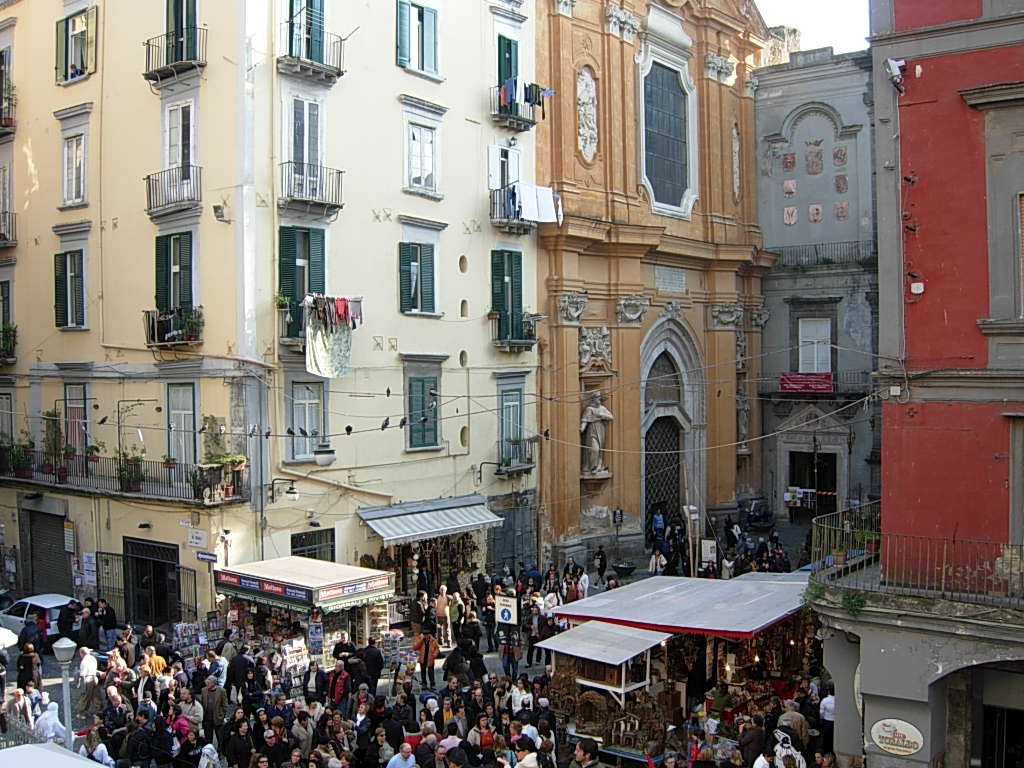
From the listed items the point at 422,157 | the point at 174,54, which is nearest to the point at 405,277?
the point at 422,157

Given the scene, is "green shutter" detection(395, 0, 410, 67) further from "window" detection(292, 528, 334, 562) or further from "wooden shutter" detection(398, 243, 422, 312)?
"window" detection(292, 528, 334, 562)

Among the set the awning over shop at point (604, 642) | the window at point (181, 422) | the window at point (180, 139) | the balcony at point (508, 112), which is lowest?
the awning over shop at point (604, 642)

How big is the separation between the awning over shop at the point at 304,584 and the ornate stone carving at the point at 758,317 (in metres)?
21.5

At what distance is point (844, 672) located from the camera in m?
14.2

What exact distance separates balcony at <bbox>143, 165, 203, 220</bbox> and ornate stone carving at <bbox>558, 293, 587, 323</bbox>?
1093 cm

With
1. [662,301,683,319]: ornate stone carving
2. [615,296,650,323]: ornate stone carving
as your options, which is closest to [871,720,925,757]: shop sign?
[615,296,650,323]: ornate stone carving

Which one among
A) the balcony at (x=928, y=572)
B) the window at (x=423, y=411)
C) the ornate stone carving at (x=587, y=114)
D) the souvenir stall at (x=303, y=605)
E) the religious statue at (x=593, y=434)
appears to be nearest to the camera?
the balcony at (x=928, y=572)

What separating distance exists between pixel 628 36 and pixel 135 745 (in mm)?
25494

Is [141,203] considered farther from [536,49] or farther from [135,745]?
[135,745]

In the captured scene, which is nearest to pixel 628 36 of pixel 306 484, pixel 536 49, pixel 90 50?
pixel 536 49

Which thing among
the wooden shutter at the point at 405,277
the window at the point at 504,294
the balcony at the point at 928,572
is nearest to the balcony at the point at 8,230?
the wooden shutter at the point at 405,277

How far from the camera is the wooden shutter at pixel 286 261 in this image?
75.9 feet

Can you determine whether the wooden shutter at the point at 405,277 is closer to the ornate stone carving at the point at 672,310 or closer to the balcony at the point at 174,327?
the balcony at the point at 174,327

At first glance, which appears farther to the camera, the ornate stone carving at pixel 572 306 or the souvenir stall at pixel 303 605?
the ornate stone carving at pixel 572 306
